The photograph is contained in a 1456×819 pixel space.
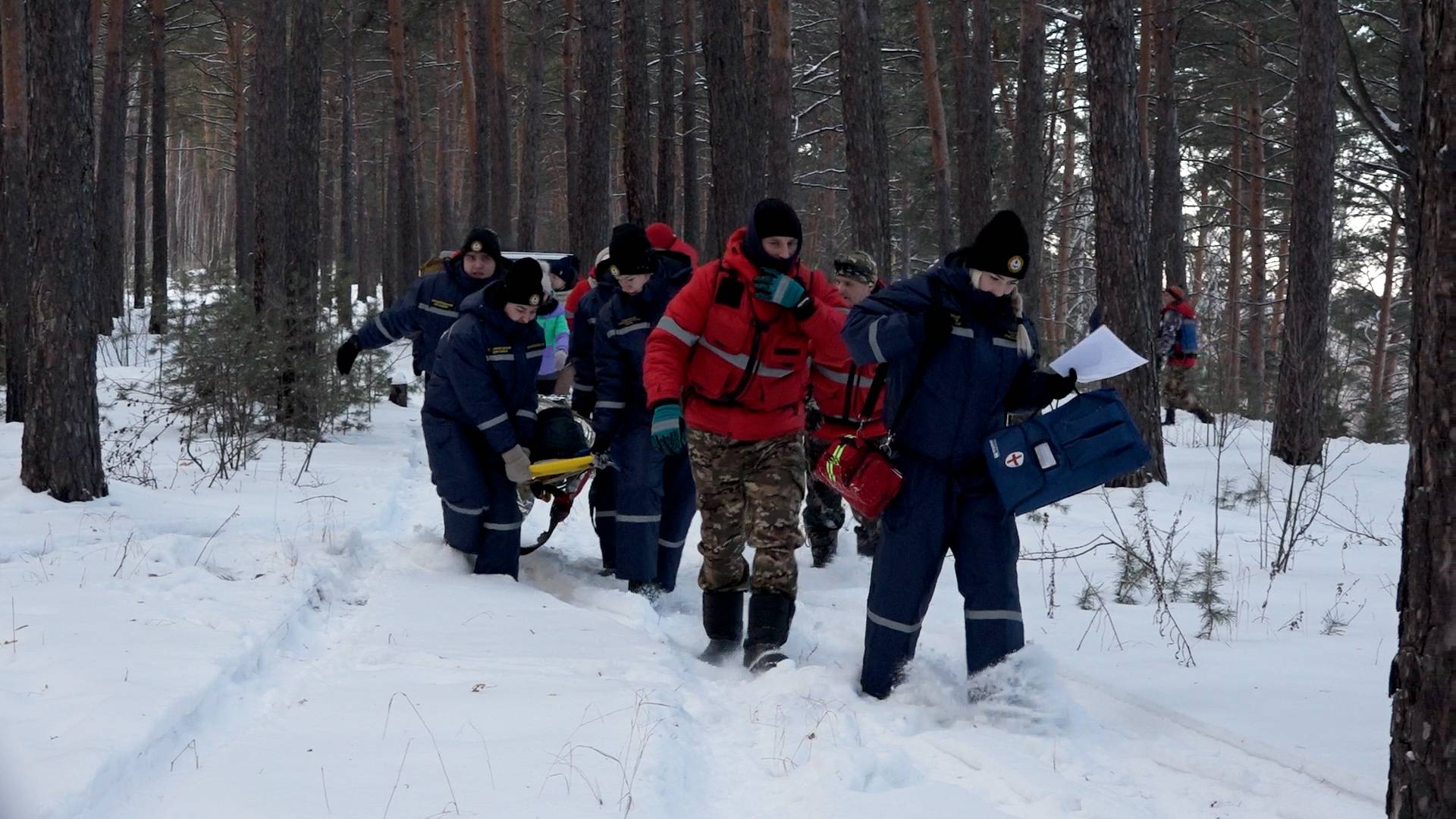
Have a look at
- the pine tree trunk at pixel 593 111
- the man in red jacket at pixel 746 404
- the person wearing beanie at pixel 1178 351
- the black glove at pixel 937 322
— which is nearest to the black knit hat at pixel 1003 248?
the black glove at pixel 937 322

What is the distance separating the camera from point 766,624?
18.4ft

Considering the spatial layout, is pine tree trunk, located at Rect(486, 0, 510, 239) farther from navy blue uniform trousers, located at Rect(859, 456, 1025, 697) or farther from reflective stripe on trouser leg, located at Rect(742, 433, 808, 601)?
navy blue uniform trousers, located at Rect(859, 456, 1025, 697)

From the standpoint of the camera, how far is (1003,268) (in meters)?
4.57

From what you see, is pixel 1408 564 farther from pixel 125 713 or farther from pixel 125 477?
pixel 125 477

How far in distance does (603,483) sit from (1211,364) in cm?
1707

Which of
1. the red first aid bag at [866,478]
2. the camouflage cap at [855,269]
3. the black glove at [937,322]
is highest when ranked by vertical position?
the camouflage cap at [855,269]

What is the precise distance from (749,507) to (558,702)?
1.58 m

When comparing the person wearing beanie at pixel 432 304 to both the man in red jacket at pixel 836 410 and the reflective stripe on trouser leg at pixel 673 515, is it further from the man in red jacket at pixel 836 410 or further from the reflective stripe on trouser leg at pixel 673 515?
the man in red jacket at pixel 836 410

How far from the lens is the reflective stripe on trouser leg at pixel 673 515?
7.18m

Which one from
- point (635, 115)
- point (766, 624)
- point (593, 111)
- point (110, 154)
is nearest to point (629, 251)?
point (766, 624)

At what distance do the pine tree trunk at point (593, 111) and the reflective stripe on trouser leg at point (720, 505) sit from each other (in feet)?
29.7

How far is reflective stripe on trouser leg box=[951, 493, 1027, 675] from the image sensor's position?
4.77 m

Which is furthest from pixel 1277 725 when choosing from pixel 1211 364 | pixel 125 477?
pixel 1211 364

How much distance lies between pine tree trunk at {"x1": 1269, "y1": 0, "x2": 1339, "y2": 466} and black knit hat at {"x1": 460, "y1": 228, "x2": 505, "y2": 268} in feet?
28.3
